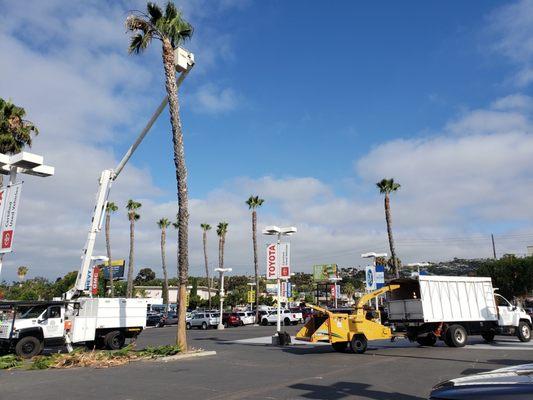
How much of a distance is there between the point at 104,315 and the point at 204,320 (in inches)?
1005

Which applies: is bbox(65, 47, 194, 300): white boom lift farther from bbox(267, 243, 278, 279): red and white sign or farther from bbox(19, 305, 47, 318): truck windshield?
bbox(267, 243, 278, 279): red and white sign

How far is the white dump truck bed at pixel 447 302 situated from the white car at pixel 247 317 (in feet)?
97.1

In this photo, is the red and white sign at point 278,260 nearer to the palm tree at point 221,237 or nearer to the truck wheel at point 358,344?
the truck wheel at point 358,344

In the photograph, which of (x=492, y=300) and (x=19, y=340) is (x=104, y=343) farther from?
(x=492, y=300)

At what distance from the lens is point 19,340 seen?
59.6 feet

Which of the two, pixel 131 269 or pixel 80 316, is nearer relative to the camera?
pixel 80 316

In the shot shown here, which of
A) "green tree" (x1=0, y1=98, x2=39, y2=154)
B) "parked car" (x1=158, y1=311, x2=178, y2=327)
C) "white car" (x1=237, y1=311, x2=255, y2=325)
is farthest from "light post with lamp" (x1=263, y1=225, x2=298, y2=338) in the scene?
"parked car" (x1=158, y1=311, x2=178, y2=327)

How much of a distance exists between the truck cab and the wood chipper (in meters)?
9.86

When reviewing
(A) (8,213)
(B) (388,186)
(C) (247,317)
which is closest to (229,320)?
(C) (247,317)

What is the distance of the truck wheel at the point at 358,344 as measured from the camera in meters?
17.0

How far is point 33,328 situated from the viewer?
18.6 metres

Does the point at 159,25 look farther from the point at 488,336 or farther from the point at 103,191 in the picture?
the point at 488,336

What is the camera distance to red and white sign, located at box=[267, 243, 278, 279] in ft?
73.2

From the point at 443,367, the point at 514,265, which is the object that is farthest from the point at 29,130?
the point at 514,265
